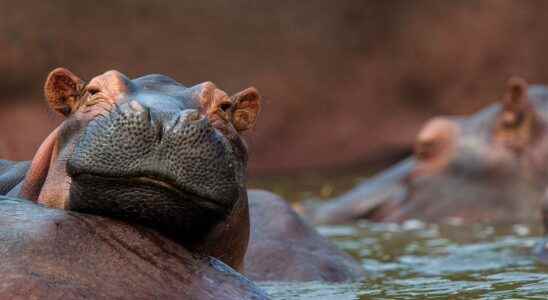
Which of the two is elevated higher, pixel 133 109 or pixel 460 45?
pixel 460 45

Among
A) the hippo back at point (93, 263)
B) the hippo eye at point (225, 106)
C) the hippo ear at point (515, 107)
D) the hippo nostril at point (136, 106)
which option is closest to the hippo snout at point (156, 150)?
the hippo nostril at point (136, 106)

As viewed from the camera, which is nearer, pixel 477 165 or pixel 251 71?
pixel 477 165

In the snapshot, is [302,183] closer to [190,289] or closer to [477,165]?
[477,165]

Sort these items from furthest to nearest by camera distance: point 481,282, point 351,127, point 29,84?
point 351,127 → point 29,84 → point 481,282

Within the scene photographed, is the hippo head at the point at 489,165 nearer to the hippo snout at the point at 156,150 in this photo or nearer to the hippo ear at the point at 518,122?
the hippo ear at the point at 518,122

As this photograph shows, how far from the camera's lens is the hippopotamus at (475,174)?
29.0 ft

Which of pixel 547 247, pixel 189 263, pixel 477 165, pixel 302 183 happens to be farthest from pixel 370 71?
pixel 189 263

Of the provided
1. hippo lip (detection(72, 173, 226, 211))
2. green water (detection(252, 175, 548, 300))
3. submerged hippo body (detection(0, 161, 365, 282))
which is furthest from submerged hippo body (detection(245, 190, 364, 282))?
hippo lip (detection(72, 173, 226, 211))

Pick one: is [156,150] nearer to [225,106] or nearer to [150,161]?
[150,161]

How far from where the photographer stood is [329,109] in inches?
654

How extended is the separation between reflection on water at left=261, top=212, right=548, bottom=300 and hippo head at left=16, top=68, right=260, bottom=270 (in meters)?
1.14

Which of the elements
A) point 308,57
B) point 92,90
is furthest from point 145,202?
point 308,57

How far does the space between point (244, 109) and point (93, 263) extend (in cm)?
106

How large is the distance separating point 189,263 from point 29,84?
12.3 metres
